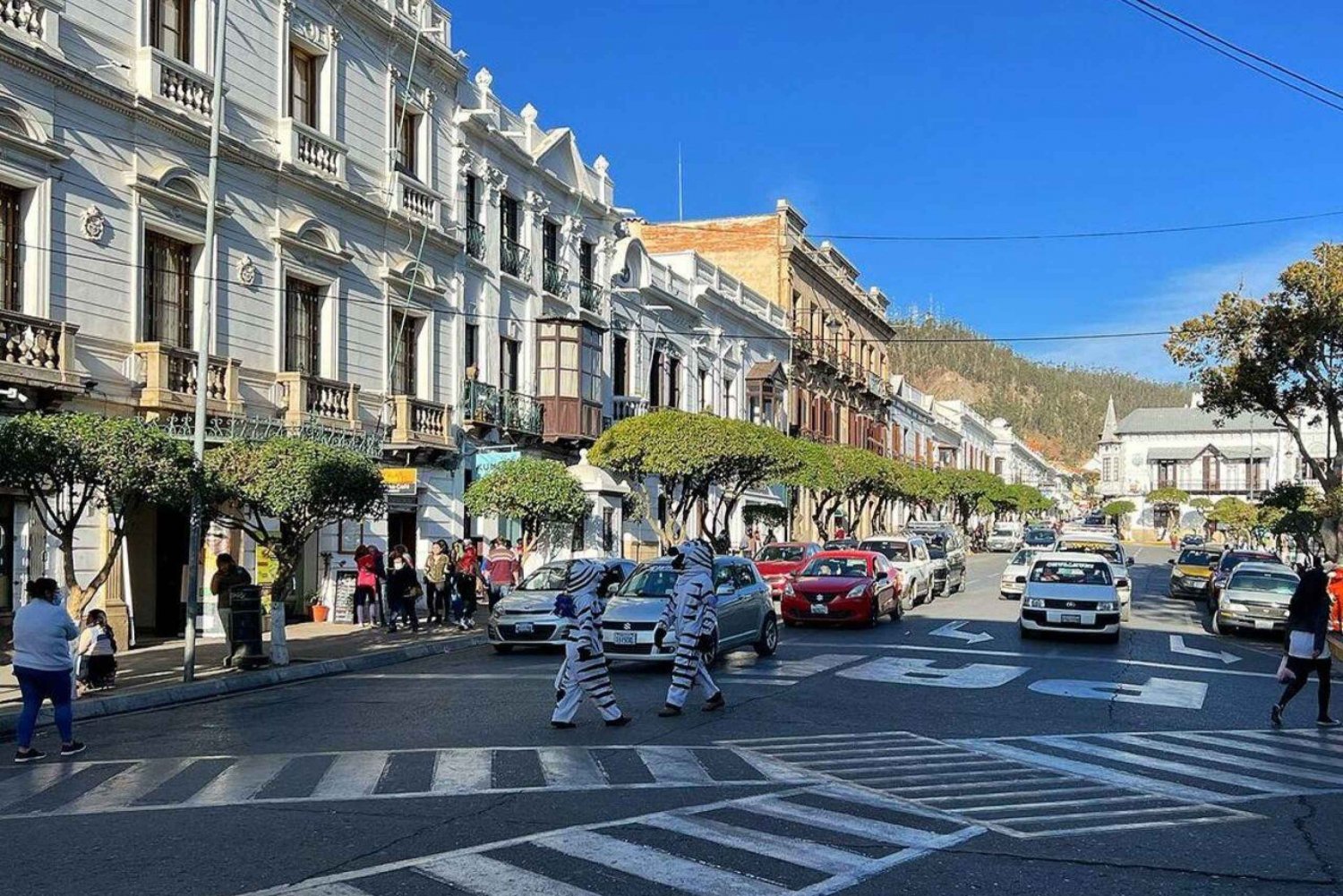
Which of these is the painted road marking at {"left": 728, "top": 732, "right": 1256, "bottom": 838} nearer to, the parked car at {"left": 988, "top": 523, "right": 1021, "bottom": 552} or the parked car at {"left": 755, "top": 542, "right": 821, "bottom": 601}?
the parked car at {"left": 755, "top": 542, "right": 821, "bottom": 601}

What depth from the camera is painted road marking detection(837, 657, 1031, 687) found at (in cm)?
1567

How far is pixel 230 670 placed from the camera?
658 inches

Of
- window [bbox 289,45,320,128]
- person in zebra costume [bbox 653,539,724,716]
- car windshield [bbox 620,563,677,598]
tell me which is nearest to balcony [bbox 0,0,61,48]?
window [bbox 289,45,320,128]

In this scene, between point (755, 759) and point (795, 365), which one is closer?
point (755, 759)

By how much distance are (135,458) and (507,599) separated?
7082 mm

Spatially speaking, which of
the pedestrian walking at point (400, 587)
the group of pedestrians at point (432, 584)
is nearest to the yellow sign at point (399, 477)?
the group of pedestrians at point (432, 584)

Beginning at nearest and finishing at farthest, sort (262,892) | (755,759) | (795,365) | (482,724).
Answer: (262,892) → (755,759) → (482,724) → (795,365)

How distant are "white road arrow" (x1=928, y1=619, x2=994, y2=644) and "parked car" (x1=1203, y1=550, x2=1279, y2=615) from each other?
801cm

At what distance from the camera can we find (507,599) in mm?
19859

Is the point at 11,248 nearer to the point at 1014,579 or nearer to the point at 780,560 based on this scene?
the point at 780,560

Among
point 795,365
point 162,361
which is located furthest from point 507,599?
point 795,365

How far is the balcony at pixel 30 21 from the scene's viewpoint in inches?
703

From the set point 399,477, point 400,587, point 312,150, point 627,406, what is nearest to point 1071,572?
point 400,587

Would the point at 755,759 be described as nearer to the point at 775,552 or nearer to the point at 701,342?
the point at 775,552
